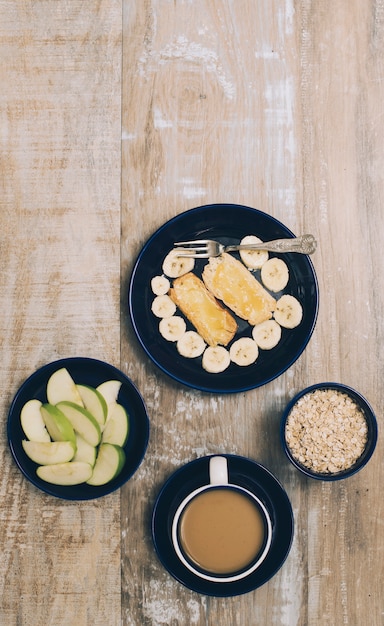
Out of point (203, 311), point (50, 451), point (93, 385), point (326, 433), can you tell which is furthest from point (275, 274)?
point (50, 451)

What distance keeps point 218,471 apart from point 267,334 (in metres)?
→ 0.29

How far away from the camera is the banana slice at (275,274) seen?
1.26 m

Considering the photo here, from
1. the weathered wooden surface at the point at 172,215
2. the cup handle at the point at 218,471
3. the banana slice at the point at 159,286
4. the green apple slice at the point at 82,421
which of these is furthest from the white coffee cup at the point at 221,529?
the banana slice at the point at 159,286

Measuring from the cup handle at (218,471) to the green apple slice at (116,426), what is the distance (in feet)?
0.61

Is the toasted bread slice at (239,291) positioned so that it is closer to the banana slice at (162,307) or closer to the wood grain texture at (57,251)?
the banana slice at (162,307)

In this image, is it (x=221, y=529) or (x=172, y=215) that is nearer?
(x=221, y=529)

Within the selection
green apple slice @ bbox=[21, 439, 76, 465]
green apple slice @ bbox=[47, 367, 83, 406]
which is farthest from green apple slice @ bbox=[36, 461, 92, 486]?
green apple slice @ bbox=[47, 367, 83, 406]

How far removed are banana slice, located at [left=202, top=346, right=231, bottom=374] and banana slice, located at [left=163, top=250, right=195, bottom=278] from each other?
0.55ft

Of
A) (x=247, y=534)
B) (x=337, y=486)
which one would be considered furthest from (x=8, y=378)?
(x=337, y=486)

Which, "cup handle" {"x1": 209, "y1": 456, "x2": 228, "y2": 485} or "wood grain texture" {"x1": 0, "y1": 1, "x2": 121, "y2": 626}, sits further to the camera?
"wood grain texture" {"x1": 0, "y1": 1, "x2": 121, "y2": 626}

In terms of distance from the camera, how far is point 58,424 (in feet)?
3.93

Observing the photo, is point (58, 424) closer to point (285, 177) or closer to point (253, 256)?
point (253, 256)

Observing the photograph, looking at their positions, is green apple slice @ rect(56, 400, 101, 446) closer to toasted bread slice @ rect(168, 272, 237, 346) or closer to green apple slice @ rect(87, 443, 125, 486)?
green apple slice @ rect(87, 443, 125, 486)

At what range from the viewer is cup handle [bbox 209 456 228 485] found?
1.17 m
